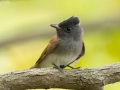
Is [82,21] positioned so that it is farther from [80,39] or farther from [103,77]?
[103,77]

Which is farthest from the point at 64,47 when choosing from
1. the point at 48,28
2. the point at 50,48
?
the point at 48,28

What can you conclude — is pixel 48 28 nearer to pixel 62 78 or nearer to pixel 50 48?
pixel 50 48

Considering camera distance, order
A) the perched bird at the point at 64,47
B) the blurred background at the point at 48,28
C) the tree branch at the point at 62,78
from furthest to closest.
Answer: the perched bird at the point at 64,47 → the blurred background at the point at 48,28 → the tree branch at the point at 62,78

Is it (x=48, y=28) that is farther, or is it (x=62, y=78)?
(x=48, y=28)

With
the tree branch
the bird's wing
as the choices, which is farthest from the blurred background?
the tree branch

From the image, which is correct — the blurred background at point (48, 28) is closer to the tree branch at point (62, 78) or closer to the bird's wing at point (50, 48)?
the bird's wing at point (50, 48)

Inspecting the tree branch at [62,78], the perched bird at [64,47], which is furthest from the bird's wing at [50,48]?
the tree branch at [62,78]
